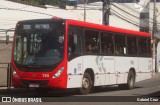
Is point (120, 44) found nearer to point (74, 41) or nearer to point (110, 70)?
point (110, 70)

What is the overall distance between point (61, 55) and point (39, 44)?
105cm

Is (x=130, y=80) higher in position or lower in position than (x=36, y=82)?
lower

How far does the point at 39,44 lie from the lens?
18094mm

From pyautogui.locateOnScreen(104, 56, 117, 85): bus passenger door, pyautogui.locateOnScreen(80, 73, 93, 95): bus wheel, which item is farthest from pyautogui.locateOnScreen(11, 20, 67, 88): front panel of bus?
pyautogui.locateOnScreen(104, 56, 117, 85): bus passenger door

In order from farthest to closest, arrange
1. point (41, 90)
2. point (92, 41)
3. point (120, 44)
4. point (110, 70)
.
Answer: point (120, 44)
point (110, 70)
point (92, 41)
point (41, 90)

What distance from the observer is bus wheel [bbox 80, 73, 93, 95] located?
19.4m

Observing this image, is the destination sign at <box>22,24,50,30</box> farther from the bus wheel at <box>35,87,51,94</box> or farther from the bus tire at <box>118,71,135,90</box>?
the bus tire at <box>118,71,135,90</box>

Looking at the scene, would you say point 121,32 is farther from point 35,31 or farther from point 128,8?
point 128,8

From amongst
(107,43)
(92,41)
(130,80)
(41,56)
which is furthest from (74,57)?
Result: (130,80)

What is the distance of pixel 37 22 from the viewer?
18.6 metres

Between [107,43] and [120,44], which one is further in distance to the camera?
[120,44]

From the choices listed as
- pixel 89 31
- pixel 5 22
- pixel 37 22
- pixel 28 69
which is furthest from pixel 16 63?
pixel 5 22

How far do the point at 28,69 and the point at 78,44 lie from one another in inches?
94.9

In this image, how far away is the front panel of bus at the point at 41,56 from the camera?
17703mm
